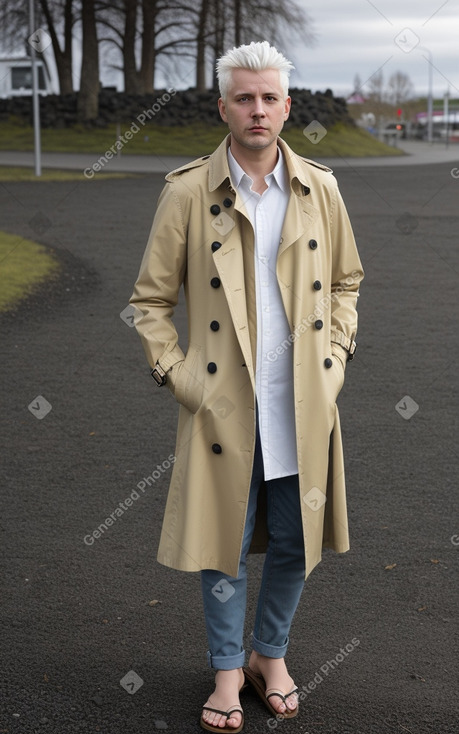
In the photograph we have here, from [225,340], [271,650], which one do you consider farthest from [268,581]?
[225,340]

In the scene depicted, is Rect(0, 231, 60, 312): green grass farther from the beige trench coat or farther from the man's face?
the man's face

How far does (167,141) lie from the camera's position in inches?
1670

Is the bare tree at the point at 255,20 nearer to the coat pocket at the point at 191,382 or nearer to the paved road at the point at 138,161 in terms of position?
the paved road at the point at 138,161

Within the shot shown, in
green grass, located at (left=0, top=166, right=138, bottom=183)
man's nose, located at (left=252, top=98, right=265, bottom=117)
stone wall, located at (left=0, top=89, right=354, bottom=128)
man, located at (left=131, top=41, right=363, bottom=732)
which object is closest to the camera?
man's nose, located at (left=252, top=98, right=265, bottom=117)

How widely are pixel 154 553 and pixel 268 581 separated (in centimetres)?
146

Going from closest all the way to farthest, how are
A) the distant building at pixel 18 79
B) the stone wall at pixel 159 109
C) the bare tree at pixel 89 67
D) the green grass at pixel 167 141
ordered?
the green grass at pixel 167 141, the bare tree at pixel 89 67, the stone wall at pixel 159 109, the distant building at pixel 18 79

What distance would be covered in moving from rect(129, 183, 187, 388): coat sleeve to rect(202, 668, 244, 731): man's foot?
1.01m

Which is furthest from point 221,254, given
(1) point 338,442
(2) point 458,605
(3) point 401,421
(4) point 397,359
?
(4) point 397,359

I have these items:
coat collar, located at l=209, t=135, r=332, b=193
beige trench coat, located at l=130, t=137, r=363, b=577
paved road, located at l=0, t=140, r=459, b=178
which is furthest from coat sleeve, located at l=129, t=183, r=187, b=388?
paved road, located at l=0, t=140, r=459, b=178

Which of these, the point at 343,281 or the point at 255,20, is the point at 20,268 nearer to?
the point at 343,281

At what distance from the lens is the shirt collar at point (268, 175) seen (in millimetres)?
3324

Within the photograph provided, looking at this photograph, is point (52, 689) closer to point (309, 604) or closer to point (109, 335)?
point (309, 604)

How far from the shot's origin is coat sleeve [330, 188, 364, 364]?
3500 millimetres

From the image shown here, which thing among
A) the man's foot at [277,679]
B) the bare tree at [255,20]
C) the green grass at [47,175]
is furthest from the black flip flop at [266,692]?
the bare tree at [255,20]
